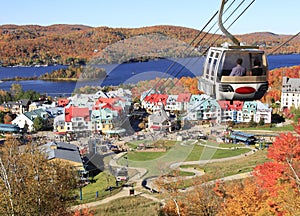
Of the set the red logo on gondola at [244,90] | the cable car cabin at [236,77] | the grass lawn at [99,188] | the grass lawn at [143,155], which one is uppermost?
the cable car cabin at [236,77]

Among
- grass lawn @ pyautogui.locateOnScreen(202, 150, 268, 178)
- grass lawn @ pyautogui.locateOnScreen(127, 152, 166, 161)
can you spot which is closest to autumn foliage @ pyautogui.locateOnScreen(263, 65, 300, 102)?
grass lawn @ pyautogui.locateOnScreen(202, 150, 268, 178)

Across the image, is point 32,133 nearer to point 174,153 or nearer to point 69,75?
point 174,153

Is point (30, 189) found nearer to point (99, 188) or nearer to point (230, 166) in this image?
point (99, 188)

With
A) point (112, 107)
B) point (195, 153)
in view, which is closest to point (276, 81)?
point (112, 107)

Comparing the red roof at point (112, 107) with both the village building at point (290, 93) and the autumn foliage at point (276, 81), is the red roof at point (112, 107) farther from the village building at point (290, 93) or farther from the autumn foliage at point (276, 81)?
the autumn foliage at point (276, 81)

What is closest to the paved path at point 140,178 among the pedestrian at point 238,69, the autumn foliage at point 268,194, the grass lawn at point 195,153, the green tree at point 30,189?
the grass lawn at point 195,153

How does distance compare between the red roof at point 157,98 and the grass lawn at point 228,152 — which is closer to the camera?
the grass lawn at point 228,152

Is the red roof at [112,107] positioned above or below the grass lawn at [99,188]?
above
